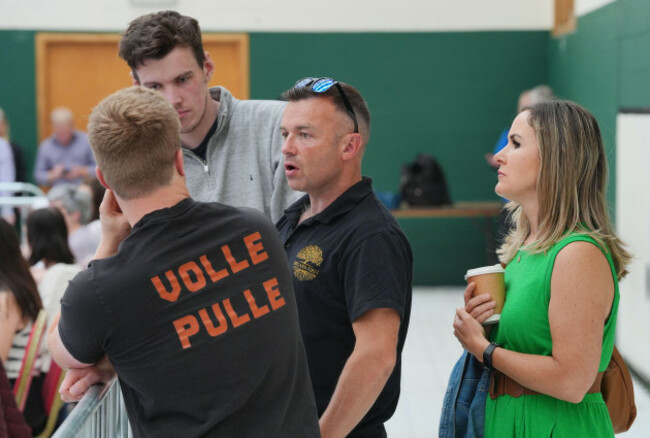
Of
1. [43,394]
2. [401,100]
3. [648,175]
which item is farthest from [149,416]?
[401,100]

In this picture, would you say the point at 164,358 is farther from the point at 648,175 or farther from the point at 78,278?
the point at 648,175

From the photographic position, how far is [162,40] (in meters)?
2.40

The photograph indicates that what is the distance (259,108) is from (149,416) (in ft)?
4.02

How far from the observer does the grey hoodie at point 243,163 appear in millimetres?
2529

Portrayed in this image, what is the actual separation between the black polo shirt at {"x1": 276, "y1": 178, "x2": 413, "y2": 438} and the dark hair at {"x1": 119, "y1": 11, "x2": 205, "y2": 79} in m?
0.68

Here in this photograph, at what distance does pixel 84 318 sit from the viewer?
1.50 m

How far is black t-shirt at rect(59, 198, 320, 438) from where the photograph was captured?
1.51 m

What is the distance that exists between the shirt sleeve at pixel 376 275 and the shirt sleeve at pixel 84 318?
0.58 metres

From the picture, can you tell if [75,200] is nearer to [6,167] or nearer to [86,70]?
[6,167]

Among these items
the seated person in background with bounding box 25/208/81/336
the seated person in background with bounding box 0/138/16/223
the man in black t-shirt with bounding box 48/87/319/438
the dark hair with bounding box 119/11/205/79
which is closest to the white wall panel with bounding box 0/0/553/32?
the seated person in background with bounding box 0/138/16/223

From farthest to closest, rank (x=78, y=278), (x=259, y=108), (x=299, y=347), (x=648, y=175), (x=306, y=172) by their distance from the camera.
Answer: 1. (x=648, y=175)
2. (x=259, y=108)
3. (x=306, y=172)
4. (x=299, y=347)
5. (x=78, y=278)

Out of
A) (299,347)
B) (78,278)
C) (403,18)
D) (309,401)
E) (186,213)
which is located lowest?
(309,401)

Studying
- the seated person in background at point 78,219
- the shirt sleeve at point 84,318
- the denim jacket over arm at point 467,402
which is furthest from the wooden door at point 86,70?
the shirt sleeve at point 84,318

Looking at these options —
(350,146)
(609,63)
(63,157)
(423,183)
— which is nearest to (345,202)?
(350,146)
